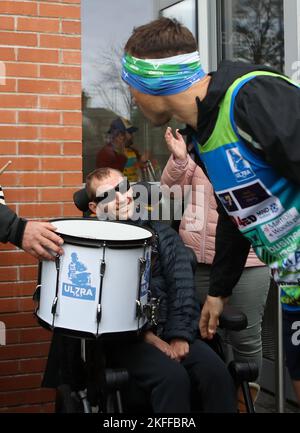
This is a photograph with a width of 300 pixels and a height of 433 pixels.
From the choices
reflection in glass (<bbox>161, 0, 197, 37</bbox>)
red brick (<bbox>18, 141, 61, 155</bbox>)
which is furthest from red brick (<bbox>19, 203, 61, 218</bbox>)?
reflection in glass (<bbox>161, 0, 197, 37</bbox>)

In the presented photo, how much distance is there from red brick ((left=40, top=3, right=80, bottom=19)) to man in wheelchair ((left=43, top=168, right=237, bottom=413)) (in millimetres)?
1163

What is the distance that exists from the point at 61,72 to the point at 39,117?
11.8 inches

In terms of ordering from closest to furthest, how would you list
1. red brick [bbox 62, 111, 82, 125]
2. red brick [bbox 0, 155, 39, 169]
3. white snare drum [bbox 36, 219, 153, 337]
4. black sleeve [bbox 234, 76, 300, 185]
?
black sleeve [bbox 234, 76, 300, 185] → white snare drum [bbox 36, 219, 153, 337] → red brick [bbox 0, 155, 39, 169] → red brick [bbox 62, 111, 82, 125]

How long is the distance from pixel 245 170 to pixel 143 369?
3.52ft

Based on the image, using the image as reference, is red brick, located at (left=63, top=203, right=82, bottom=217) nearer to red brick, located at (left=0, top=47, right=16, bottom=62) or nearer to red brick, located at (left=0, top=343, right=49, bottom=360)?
red brick, located at (left=0, top=343, right=49, bottom=360)

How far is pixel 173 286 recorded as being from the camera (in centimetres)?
291

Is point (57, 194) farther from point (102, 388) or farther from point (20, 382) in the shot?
point (102, 388)

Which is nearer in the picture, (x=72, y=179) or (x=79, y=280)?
(x=79, y=280)

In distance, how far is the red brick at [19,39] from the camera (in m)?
3.48

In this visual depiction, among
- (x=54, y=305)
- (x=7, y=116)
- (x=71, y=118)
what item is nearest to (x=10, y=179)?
(x=7, y=116)

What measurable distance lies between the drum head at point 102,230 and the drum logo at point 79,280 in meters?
0.11

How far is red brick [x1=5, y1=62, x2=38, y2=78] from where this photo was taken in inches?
138

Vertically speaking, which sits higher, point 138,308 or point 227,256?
point 227,256

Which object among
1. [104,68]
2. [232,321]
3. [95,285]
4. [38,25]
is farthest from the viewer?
[104,68]
